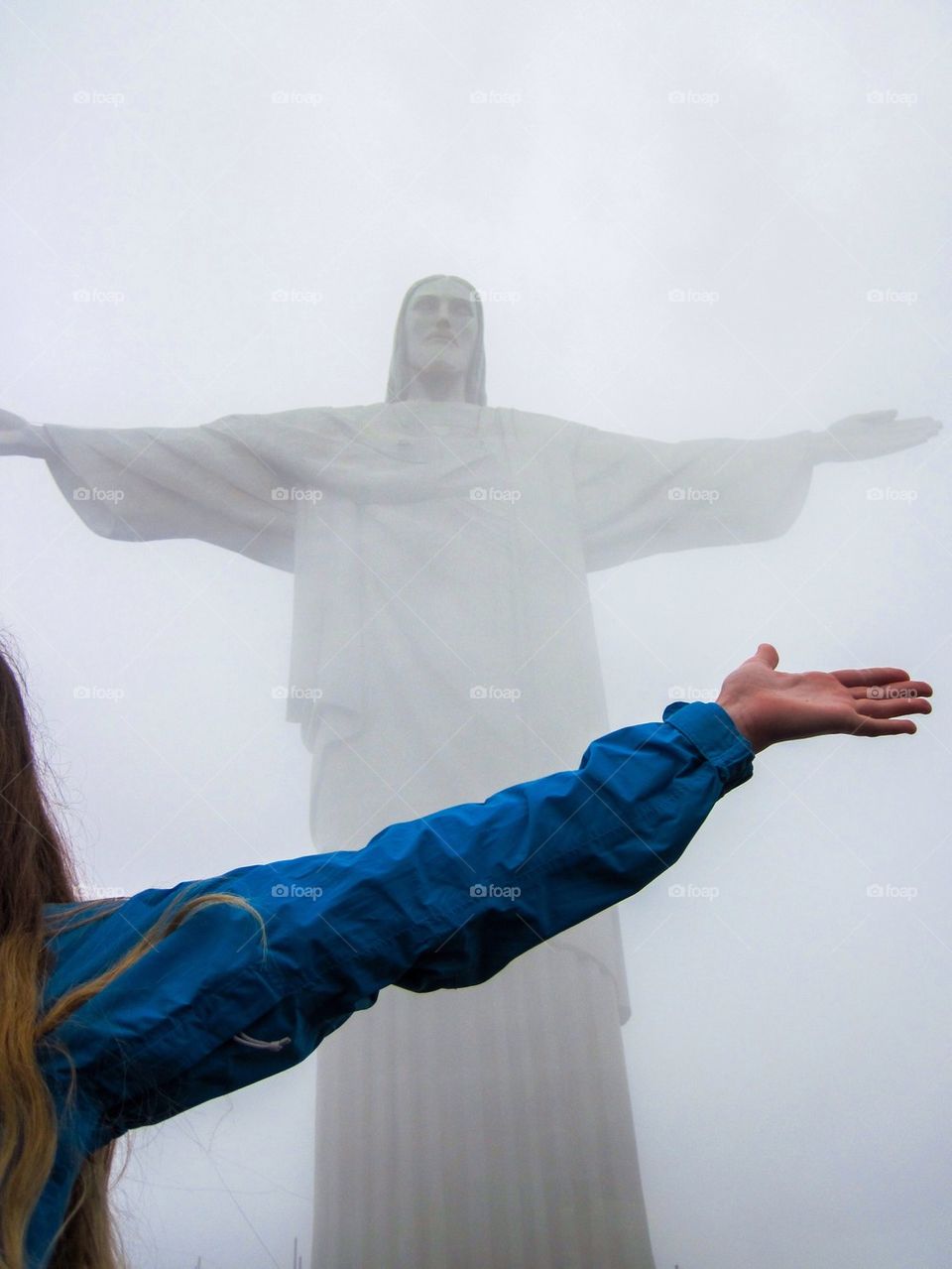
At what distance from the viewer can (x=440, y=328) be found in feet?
7.52

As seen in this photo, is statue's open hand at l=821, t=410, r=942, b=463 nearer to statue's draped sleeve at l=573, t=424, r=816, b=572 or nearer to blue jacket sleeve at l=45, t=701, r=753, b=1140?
statue's draped sleeve at l=573, t=424, r=816, b=572

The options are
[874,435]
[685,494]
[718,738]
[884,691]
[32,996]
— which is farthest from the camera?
[685,494]

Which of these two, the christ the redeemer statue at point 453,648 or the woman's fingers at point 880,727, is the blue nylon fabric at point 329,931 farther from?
the christ the redeemer statue at point 453,648

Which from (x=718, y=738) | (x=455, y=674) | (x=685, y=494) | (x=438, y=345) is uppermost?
(x=438, y=345)

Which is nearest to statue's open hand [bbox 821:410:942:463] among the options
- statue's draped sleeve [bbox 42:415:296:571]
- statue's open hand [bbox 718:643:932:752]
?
statue's draped sleeve [bbox 42:415:296:571]

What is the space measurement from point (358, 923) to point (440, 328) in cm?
185

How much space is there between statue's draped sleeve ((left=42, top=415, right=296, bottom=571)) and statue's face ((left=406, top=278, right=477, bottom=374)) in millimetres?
372

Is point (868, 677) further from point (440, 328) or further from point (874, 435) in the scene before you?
point (440, 328)

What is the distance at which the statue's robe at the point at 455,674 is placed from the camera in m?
1.64

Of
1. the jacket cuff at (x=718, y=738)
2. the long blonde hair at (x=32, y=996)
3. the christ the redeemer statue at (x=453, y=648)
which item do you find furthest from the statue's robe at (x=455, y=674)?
the jacket cuff at (x=718, y=738)

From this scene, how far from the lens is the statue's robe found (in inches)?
64.6

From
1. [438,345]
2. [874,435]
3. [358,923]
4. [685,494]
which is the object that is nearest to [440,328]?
[438,345]

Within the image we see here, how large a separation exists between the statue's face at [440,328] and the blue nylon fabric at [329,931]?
5.62ft

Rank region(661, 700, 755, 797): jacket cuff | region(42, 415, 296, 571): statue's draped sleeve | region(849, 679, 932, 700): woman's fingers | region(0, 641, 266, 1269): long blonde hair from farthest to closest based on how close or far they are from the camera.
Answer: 1. region(42, 415, 296, 571): statue's draped sleeve
2. region(849, 679, 932, 700): woman's fingers
3. region(661, 700, 755, 797): jacket cuff
4. region(0, 641, 266, 1269): long blonde hair
